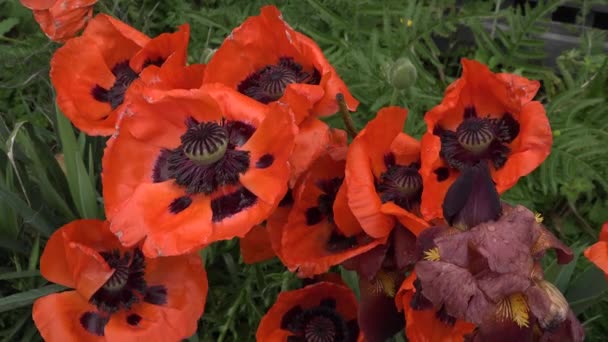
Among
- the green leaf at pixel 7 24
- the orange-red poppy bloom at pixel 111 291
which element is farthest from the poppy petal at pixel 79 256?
the green leaf at pixel 7 24

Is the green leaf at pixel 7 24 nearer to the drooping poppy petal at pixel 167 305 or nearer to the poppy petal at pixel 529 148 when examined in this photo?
the drooping poppy petal at pixel 167 305

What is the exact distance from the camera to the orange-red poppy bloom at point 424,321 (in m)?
1.08

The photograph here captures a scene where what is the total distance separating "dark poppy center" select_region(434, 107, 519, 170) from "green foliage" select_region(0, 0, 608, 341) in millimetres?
222

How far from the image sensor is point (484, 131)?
4.17ft

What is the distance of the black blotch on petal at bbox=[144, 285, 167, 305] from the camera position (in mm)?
1395

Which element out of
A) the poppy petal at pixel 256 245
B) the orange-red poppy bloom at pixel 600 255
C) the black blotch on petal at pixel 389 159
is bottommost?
the poppy petal at pixel 256 245

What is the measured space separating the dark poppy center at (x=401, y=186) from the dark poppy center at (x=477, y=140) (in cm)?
11

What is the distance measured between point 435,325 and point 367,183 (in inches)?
9.3

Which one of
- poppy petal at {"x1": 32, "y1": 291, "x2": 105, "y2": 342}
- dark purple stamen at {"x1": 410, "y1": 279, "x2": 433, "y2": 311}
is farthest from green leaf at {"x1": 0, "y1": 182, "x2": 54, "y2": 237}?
dark purple stamen at {"x1": 410, "y1": 279, "x2": 433, "y2": 311}

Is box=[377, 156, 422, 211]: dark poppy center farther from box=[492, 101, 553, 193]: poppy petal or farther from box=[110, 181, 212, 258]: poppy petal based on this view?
box=[110, 181, 212, 258]: poppy petal

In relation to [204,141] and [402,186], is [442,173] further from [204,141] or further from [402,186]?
[204,141]

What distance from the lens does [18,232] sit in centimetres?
177

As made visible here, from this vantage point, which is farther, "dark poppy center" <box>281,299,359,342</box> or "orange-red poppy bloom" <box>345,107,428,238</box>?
"dark poppy center" <box>281,299,359,342</box>

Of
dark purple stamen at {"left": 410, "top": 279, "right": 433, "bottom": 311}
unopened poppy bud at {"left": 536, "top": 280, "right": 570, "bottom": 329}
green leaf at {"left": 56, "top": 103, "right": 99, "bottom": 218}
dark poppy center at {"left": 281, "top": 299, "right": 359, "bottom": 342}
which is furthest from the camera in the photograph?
green leaf at {"left": 56, "top": 103, "right": 99, "bottom": 218}
